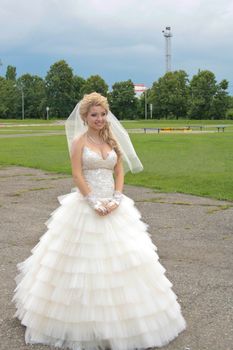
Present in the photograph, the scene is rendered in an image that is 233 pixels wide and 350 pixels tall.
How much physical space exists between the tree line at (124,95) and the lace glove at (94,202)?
7965 centimetres

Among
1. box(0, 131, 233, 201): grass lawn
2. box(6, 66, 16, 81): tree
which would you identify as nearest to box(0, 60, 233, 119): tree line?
box(6, 66, 16, 81): tree

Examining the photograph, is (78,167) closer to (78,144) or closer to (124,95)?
(78,144)

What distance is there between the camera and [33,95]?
97.3m

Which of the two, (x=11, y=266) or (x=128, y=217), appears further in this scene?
(x=11, y=266)

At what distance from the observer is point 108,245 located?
396cm

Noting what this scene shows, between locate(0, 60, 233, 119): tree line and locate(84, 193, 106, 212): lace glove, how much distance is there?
261 ft

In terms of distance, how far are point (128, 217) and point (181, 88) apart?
85891mm

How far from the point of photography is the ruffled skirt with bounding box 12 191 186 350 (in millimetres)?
3842

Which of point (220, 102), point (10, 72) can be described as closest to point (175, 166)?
point (220, 102)

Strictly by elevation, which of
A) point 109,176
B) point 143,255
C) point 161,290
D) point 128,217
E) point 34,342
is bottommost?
point 34,342

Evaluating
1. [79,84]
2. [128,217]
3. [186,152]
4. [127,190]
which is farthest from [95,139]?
[79,84]

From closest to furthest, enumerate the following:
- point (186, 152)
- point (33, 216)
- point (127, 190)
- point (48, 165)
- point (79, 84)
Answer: point (33, 216)
point (127, 190)
point (48, 165)
point (186, 152)
point (79, 84)

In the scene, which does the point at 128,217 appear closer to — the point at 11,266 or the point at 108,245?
the point at 108,245

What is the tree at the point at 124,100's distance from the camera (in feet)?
312
